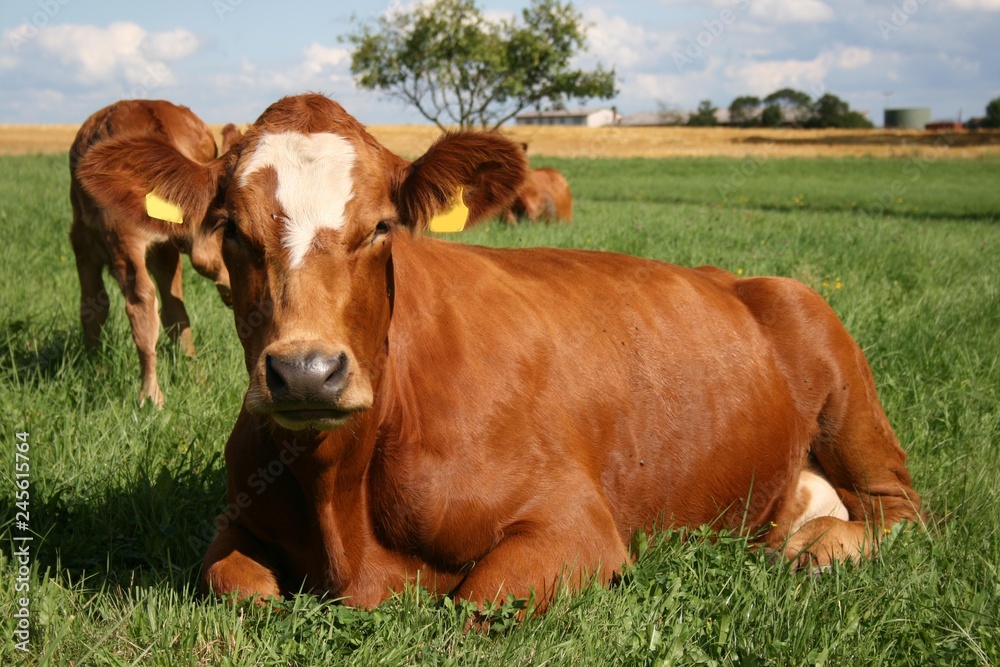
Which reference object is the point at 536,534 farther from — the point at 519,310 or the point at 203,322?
the point at 203,322

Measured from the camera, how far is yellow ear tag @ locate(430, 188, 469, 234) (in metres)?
3.17

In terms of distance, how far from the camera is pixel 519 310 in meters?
3.59

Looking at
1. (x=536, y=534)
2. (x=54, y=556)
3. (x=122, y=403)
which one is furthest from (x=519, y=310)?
(x=122, y=403)

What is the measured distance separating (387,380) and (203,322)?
12.5 ft

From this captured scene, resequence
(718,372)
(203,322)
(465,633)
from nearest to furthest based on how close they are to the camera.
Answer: (465,633)
(718,372)
(203,322)

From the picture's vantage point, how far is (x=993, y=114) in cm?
7962

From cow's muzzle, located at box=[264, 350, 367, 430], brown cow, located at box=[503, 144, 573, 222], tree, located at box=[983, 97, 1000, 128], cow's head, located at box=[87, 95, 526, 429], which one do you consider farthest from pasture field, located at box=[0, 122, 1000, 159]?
cow's muzzle, located at box=[264, 350, 367, 430]

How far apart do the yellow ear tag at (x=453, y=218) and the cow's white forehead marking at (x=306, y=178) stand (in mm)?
419

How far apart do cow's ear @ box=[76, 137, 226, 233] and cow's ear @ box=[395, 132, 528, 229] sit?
2.14ft

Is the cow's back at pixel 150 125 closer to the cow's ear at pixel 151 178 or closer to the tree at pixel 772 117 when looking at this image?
the cow's ear at pixel 151 178

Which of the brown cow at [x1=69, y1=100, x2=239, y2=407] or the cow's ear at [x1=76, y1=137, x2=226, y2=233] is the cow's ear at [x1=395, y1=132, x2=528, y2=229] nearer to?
the cow's ear at [x1=76, y1=137, x2=226, y2=233]

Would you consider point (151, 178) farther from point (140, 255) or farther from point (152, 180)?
point (140, 255)

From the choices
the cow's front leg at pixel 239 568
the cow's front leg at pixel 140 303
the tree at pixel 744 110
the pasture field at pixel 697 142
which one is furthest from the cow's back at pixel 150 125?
the tree at pixel 744 110

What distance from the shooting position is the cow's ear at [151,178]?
3049 mm
